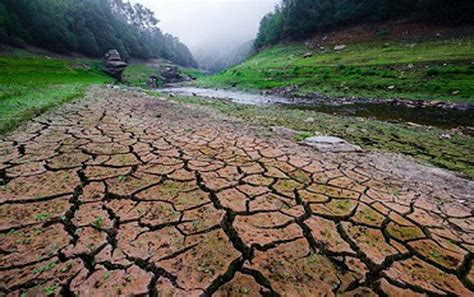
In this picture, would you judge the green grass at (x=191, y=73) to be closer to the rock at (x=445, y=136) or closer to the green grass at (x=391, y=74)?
the green grass at (x=391, y=74)

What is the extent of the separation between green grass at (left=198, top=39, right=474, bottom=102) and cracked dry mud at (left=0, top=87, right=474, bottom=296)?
31.6 ft

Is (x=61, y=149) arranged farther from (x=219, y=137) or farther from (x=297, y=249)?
(x=297, y=249)

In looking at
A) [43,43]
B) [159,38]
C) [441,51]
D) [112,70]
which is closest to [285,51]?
[441,51]

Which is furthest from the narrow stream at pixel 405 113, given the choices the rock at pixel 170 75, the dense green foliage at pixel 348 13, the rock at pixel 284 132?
the rock at pixel 170 75

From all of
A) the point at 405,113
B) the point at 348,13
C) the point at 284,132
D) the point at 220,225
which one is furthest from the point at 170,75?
the point at 220,225

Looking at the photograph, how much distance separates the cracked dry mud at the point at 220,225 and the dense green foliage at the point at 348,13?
24.4 meters

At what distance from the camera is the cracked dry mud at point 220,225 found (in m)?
1.47

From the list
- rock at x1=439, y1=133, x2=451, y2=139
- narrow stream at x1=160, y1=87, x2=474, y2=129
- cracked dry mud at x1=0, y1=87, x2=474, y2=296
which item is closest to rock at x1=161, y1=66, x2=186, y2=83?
narrow stream at x1=160, y1=87, x2=474, y2=129

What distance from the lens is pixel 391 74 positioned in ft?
43.1

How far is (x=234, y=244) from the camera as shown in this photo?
1765 millimetres

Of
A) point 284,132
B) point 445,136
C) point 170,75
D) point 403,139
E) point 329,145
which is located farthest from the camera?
point 170,75

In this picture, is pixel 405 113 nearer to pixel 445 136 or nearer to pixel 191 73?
pixel 445 136

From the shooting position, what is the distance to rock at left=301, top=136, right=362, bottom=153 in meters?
4.05

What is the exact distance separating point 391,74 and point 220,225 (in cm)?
1435
